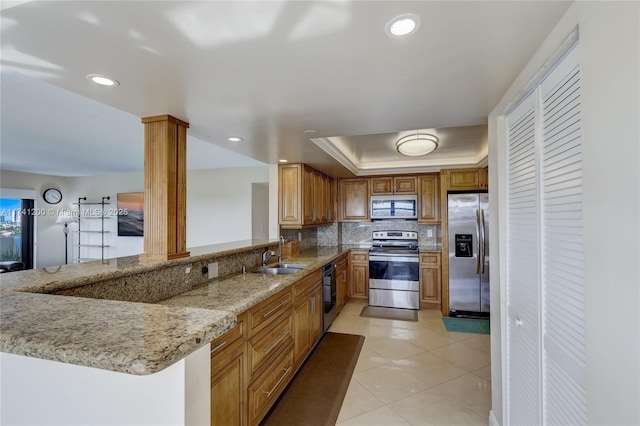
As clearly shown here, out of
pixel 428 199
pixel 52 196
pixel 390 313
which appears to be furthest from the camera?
pixel 52 196

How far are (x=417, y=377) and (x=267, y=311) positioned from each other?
1594mm

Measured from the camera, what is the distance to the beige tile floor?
218 centimetres

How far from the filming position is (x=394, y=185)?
17.0 ft

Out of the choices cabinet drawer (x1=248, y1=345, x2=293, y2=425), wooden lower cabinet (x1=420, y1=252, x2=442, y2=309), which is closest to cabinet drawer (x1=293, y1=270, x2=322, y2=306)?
cabinet drawer (x1=248, y1=345, x2=293, y2=425)

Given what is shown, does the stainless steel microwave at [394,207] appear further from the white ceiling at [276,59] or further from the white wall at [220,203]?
the white ceiling at [276,59]

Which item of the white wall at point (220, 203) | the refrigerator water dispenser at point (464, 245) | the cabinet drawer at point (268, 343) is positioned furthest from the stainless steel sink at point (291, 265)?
the white wall at point (220, 203)

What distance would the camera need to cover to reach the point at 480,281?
4215 millimetres

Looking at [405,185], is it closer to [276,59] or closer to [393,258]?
[393,258]

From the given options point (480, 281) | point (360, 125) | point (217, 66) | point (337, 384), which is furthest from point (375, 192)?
point (217, 66)

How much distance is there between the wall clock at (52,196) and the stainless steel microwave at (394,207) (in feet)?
25.0

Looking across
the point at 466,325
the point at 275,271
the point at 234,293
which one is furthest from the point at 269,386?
the point at 466,325

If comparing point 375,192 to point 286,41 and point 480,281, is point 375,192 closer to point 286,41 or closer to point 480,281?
point 480,281

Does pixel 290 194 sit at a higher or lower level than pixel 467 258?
higher

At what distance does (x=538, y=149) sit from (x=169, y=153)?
2312mm
